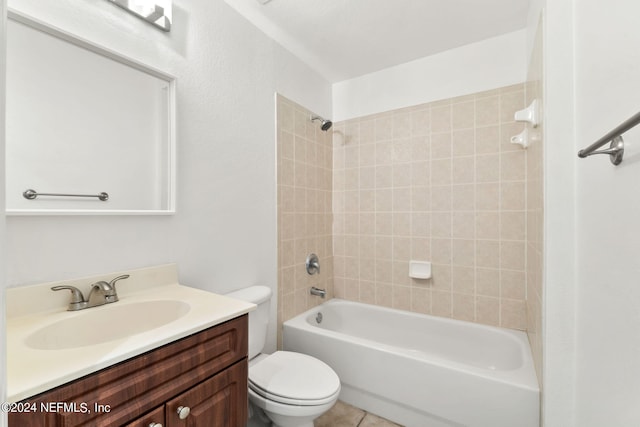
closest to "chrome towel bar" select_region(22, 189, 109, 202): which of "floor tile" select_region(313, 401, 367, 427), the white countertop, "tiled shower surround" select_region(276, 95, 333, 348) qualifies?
the white countertop

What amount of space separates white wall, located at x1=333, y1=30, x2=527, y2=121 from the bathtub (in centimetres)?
168

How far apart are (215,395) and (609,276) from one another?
124 cm

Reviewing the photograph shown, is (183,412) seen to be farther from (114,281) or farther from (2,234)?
(2,234)

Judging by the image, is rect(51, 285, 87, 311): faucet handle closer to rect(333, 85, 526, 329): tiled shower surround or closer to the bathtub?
the bathtub

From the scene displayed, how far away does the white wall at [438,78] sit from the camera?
1.93m

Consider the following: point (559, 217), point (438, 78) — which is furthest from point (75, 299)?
point (438, 78)

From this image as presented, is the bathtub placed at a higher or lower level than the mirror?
lower

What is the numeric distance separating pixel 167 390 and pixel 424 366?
1.27 metres

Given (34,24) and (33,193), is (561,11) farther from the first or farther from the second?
(33,193)

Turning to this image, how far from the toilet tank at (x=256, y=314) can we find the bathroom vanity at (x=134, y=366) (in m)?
0.39

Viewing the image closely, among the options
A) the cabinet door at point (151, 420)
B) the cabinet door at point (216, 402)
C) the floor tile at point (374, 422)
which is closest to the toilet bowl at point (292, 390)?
the cabinet door at point (216, 402)

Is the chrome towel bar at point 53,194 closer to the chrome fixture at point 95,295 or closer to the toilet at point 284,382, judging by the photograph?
the chrome fixture at point 95,295

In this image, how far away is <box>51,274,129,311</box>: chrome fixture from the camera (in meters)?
1.00

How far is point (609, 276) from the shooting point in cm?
81
